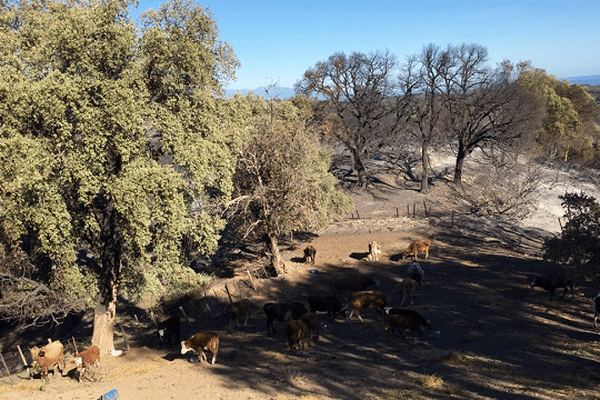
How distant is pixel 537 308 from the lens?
20.0 m

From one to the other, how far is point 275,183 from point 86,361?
13393 millimetres

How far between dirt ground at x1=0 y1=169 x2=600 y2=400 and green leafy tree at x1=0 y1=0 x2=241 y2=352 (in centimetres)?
346

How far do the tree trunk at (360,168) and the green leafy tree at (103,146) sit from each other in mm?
33863

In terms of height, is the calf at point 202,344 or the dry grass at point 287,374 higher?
the calf at point 202,344

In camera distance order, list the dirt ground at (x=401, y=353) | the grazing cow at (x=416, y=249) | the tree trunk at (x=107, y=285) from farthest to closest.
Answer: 1. the grazing cow at (x=416, y=249)
2. the tree trunk at (x=107, y=285)
3. the dirt ground at (x=401, y=353)

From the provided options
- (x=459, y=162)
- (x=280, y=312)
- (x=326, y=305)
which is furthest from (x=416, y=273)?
(x=459, y=162)

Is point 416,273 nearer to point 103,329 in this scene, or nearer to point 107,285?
point 107,285

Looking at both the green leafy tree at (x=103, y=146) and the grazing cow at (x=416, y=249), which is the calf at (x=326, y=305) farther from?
the grazing cow at (x=416, y=249)

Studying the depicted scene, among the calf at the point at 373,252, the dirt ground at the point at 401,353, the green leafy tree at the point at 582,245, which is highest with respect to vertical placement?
the green leafy tree at the point at 582,245

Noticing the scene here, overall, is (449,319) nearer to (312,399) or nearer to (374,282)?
(374,282)

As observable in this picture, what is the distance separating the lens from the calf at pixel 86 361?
15.4m

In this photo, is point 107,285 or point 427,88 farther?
point 427,88

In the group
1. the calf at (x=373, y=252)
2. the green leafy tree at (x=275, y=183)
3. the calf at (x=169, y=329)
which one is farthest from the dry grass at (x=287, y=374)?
the calf at (x=373, y=252)

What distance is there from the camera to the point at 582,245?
16.1 m
